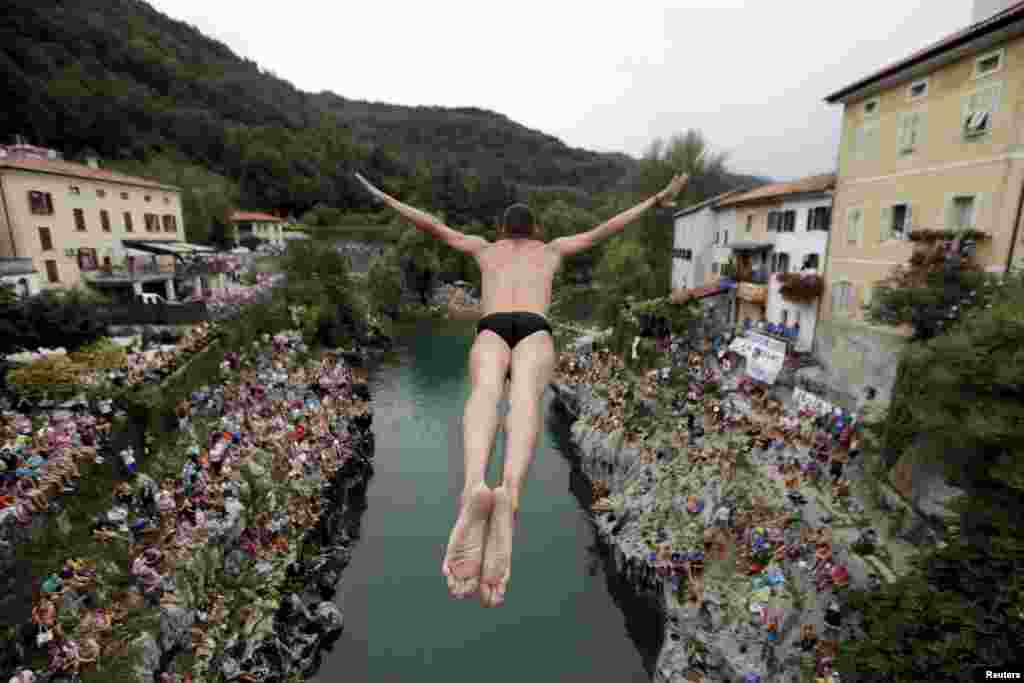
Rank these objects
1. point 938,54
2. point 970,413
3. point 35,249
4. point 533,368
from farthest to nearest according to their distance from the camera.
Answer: point 35,249 → point 938,54 → point 970,413 → point 533,368

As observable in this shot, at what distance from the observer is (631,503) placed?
13828mm

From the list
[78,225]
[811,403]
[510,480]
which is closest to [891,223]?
[811,403]

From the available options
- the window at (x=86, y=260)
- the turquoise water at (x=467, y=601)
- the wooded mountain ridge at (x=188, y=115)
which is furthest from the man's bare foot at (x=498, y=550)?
the wooded mountain ridge at (x=188, y=115)

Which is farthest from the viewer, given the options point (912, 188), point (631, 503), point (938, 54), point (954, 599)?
point (631, 503)

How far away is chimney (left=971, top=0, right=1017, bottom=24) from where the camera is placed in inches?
474

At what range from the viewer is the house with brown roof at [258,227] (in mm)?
45344

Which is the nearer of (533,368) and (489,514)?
(489,514)

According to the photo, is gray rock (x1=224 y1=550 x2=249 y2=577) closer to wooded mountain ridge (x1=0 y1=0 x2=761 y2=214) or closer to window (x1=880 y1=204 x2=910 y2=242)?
window (x1=880 y1=204 x2=910 y2=242)

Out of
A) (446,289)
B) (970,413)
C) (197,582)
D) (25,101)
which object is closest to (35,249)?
(197,582)

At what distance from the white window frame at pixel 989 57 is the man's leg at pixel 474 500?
14.3 m

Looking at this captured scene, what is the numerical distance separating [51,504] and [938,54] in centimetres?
2066

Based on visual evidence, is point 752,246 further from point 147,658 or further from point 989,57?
point 147,658

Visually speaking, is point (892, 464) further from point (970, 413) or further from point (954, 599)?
point (954, 599)

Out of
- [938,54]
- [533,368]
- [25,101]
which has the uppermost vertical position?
[25,101]
